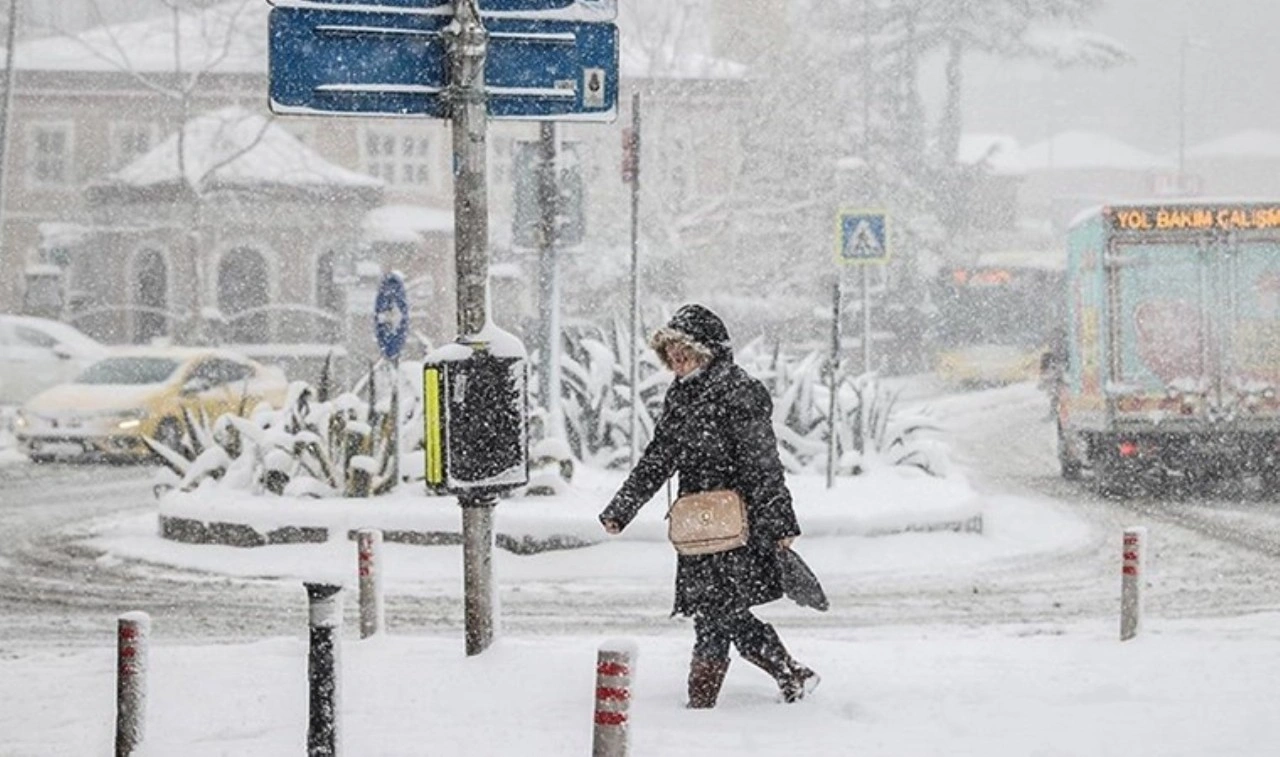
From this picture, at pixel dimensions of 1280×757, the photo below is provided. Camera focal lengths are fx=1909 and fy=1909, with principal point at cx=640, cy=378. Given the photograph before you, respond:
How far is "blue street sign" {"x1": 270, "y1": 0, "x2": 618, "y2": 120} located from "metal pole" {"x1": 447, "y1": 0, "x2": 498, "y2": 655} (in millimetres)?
A: 126

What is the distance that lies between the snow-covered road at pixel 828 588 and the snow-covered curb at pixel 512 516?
228 millimetres

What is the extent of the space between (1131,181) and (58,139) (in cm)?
8323

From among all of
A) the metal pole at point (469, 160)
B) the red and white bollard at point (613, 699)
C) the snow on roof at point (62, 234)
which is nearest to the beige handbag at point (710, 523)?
the metal pole at point (469, 160)

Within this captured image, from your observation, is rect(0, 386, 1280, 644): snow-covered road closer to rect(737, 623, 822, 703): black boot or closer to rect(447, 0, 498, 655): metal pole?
rect(447, 0, 498, 655): metal pole

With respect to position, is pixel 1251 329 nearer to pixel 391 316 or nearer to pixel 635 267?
pixel 635 267

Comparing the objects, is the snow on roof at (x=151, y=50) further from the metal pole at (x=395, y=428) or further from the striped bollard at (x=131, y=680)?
the striped bollard at (x=131, y=680)

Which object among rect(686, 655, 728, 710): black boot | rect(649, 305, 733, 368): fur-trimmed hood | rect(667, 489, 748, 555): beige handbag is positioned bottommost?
rect(686, 655, 728, 710): black boot

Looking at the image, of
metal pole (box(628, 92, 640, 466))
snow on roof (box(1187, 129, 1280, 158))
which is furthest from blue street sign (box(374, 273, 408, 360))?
snow on roof (box(1187, 129, 1280, 158))

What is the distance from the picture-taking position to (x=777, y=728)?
732cm

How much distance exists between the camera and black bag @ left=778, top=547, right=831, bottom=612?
7371mm

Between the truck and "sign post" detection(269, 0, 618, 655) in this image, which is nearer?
"sign post" detection(269, 0, 618, 655)

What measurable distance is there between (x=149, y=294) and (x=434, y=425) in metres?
38.4

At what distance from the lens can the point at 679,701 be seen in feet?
25.7

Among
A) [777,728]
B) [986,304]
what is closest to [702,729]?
[777,728]
